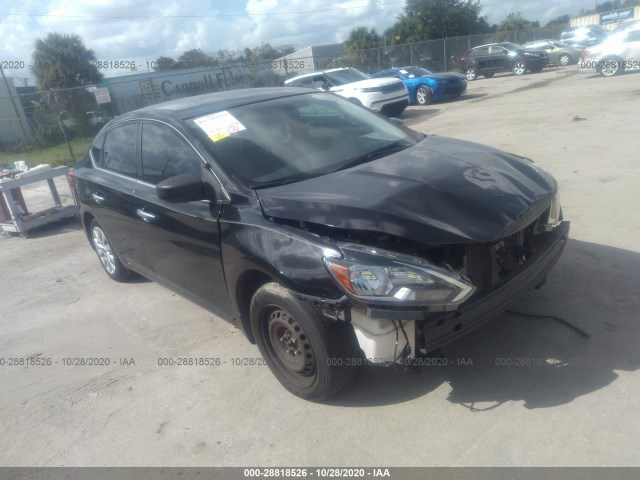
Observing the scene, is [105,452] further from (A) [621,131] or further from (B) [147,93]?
(B) [147,93]

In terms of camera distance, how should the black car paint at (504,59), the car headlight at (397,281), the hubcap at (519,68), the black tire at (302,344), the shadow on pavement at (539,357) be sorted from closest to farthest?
the car headlight at (397,281) < the black tire at (302,344) < the shadow on pavement at (539,357) < the black car paint at (504,59) < the hubcap at (519,68)

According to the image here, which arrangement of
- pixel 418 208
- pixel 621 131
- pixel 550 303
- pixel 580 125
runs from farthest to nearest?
1. pixel 580 125
2. pixel 621 131
3. pixel 550 303
4. pixel 418 208

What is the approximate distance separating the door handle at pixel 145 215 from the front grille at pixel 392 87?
40.7 feet

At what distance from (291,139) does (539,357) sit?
2168 mm

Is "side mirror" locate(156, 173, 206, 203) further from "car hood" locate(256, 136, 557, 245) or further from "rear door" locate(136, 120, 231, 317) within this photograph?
"car hood" locate(256, 136, 557, 245)

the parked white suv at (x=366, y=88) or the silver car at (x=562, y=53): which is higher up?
the parked white suv at (x=366, y=88)

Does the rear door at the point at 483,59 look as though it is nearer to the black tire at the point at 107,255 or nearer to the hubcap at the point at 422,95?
the hubcap at the point at 422,95

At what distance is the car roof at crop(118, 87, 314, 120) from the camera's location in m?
3.86

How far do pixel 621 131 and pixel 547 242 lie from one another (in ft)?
22.7

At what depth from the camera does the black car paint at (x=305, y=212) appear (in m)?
2.71

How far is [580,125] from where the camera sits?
32.4ft

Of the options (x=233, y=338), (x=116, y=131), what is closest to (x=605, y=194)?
(x=233, y=338)

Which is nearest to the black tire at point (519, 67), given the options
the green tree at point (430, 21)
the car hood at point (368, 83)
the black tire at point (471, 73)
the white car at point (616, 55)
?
the black tire at point (471, 73)

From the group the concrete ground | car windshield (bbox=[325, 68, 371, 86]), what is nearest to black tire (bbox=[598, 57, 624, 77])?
car windshield (bbox=[325, 68, 371, 86])
